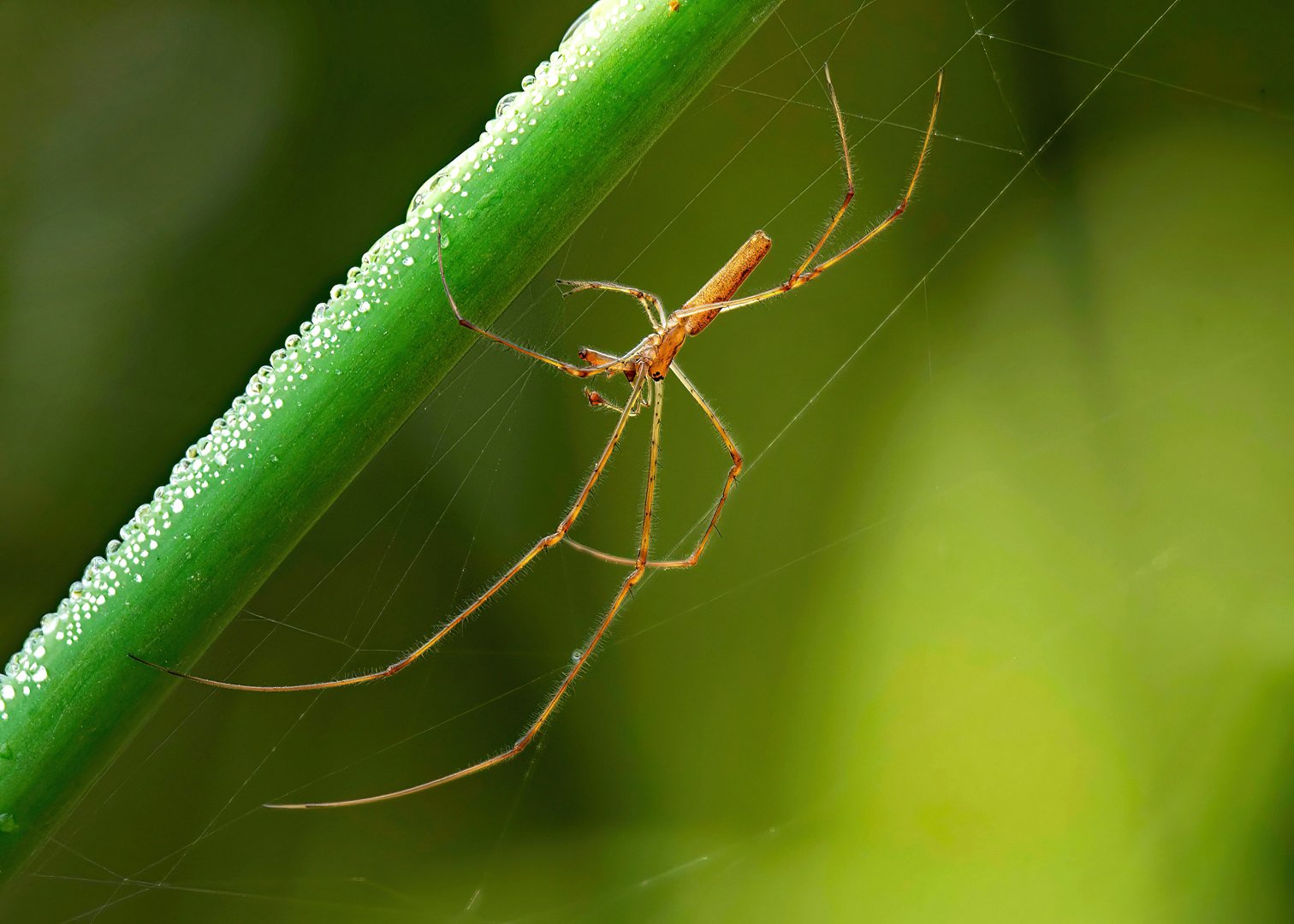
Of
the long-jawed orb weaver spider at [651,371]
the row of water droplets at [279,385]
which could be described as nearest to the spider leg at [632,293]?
the long-jawed orb weaver spider at [651,371]

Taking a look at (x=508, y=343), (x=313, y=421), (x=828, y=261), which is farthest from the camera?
(x=828, y=261)

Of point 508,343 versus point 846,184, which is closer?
point 508,343

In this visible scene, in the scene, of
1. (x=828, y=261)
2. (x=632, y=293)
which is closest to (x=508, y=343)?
(x=632, y=293)

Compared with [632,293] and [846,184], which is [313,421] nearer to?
[632,293]

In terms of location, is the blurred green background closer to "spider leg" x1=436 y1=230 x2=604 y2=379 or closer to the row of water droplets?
"spider leg" x1=436 y1=230 x2=604 y2=379

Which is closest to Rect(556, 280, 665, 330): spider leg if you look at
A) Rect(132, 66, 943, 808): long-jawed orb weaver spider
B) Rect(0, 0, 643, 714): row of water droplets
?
Rect(132, 66, 943, 808): long-jawed orb weaver spider

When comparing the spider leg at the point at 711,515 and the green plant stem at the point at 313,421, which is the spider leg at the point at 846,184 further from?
the green plant stem at the point at 313,421

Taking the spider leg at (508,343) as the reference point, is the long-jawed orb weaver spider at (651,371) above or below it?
below
